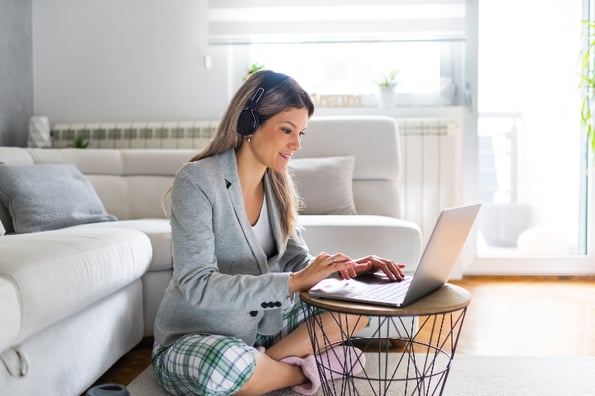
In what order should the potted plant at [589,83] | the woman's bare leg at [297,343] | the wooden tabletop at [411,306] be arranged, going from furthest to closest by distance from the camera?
the potted plant at [589,83] → the woman's bare leg at [297,343] → the wooden tabletop at [411,306]

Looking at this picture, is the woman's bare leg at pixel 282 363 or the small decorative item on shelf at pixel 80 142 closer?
the woman's bare leg at pixel 282 363

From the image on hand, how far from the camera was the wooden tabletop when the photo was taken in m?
1.29

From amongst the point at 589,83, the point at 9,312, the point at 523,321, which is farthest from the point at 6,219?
the point at 589,83

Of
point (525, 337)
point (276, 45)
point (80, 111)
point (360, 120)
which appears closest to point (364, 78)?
point (276, 45)

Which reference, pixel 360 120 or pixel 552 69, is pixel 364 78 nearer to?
pixel 360 120

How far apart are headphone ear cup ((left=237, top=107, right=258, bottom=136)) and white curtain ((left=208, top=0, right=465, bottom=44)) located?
8.05ft

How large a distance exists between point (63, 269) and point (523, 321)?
2.05m

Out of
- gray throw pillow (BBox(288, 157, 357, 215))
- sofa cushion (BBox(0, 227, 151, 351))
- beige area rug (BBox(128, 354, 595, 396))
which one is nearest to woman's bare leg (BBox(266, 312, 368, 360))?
beige area rug (BBox(128, 354, 595, 396))

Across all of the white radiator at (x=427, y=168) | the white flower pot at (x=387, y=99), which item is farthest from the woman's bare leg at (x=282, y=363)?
the white flower pot at (x=387, y=99)

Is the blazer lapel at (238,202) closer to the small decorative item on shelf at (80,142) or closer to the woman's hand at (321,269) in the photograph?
the woman's hand at (321,269)

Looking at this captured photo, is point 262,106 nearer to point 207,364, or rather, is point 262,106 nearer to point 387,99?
point 207,364

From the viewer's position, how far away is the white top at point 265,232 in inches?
74.5

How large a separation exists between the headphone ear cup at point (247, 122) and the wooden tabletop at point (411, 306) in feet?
1.60

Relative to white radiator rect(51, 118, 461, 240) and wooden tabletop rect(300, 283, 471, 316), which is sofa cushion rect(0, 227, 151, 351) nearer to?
wooden tabletop rect(300, 283, 471, 316)
